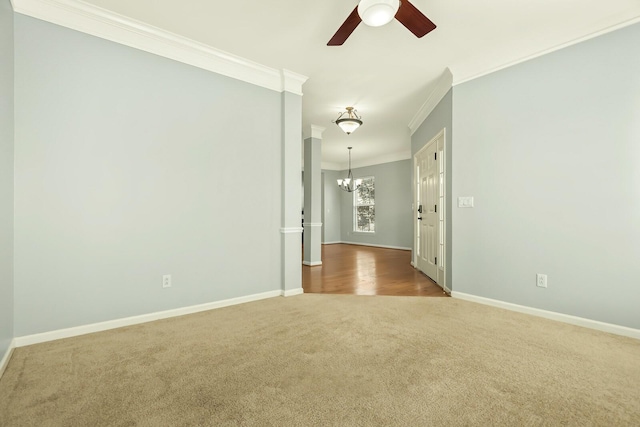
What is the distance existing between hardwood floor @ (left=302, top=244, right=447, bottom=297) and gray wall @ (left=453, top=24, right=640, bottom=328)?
71 cm

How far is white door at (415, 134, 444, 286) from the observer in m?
4.29

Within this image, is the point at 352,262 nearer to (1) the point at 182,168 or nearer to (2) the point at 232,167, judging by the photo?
(2) the point at 232,167

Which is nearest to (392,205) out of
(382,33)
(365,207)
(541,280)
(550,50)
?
(365,207)

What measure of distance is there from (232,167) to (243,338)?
1.81 m

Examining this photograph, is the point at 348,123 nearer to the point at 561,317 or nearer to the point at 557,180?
the point at 557,180

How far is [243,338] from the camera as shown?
2420 millimetres

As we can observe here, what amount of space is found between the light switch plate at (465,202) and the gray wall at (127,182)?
229 centimetres

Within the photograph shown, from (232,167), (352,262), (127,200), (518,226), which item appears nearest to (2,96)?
(127,200)

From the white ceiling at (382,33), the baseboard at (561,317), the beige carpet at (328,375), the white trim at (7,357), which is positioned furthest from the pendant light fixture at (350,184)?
the white trim at (7,357)

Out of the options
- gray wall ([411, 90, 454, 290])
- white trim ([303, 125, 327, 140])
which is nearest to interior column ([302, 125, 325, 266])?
white trim ([303, 125, 327, 140])

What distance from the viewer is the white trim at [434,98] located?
145 inches

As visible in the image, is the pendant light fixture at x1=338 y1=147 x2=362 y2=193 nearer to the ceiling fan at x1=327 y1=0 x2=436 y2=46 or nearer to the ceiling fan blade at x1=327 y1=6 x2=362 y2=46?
the ceiling fan blade at x1=327 y1=6 x2=362 y2=46

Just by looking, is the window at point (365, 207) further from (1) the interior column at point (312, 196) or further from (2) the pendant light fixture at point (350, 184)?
(1) the interior column at point (312, 196)

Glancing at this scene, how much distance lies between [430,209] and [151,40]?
13.7 ft
